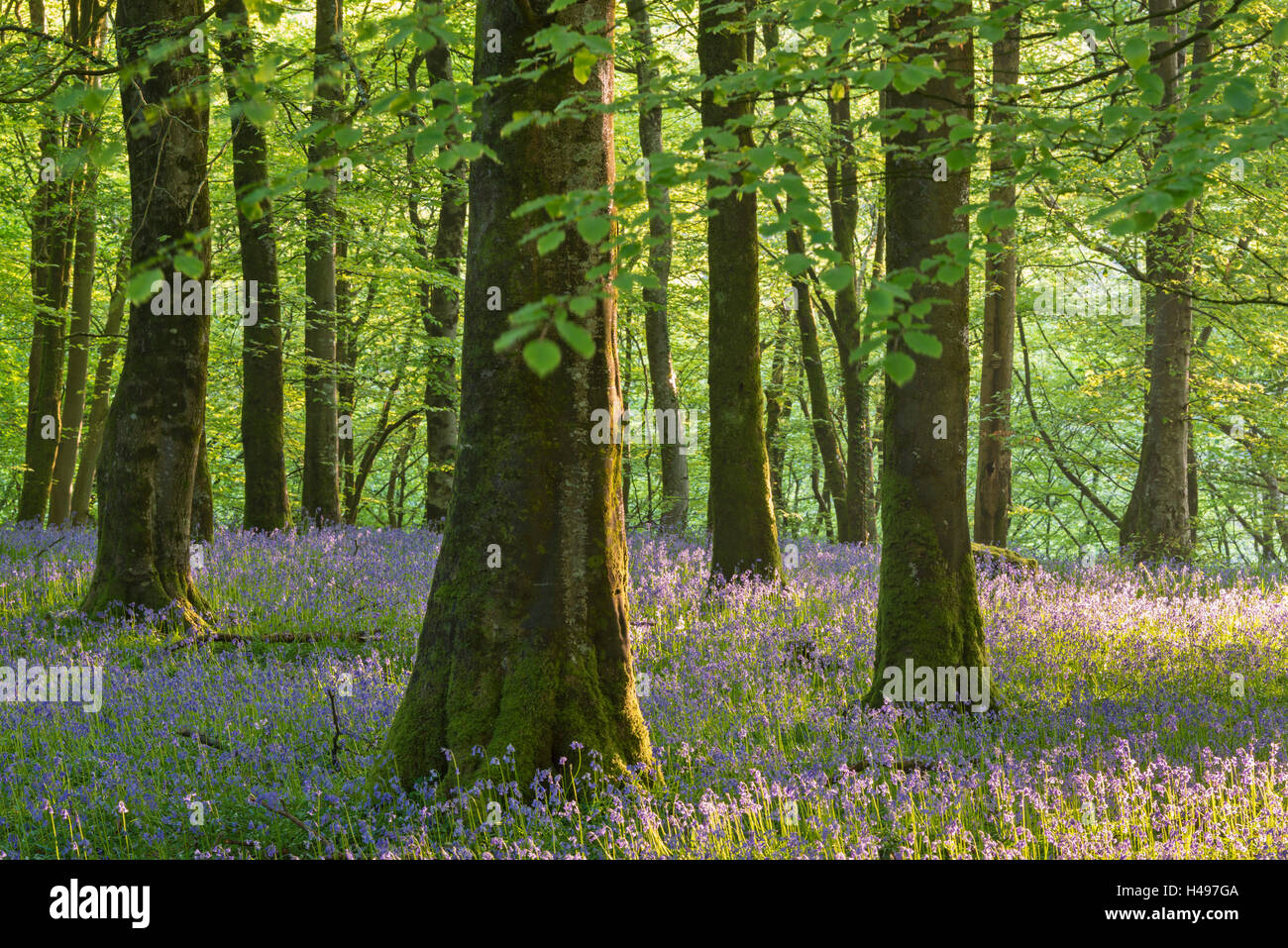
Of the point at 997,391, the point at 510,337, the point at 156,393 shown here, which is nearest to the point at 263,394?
the point at 156,393

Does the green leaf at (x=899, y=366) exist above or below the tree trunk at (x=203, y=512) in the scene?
above

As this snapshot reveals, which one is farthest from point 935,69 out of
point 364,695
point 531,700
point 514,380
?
point 364,695

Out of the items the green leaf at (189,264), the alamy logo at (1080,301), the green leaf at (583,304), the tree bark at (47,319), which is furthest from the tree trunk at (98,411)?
the alamy logo at (1080,301)

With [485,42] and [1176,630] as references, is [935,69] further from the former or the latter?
[1176,630]

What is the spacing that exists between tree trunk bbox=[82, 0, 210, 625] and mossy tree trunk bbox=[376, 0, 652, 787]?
4724 mm

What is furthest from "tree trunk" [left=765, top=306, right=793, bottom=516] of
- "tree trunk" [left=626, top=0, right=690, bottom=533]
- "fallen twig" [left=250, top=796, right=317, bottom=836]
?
"fallen twig" [left=250, top=796, right=317, bottom=836]

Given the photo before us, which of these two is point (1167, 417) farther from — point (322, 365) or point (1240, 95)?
point (322, 365)

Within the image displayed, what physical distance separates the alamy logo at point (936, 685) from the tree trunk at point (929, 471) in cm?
3

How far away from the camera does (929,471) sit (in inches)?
259

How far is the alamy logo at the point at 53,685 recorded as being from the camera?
6859 mm

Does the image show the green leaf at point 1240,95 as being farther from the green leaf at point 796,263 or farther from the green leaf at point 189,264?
the green leaf at point 189,264

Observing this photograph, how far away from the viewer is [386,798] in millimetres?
4910
